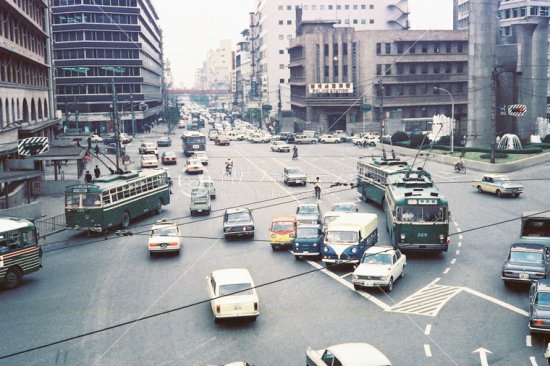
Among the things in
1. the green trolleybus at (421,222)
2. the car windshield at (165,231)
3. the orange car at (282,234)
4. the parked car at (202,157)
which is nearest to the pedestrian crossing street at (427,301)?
the green trolleybus at (421,222)

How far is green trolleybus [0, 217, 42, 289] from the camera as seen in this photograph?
2919 cm

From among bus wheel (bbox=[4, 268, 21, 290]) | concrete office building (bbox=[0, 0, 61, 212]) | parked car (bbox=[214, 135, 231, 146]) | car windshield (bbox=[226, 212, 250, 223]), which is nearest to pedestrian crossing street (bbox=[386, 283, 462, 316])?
car windshield (bbox=[226, 212, 250, 223])

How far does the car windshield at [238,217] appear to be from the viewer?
38500 mm

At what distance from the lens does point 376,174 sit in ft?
156

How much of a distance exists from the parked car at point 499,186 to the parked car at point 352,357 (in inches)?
1480

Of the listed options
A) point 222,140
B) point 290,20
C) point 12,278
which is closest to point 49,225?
point 12,278

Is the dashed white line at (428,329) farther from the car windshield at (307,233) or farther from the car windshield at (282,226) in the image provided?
the car windshield at (282,226)

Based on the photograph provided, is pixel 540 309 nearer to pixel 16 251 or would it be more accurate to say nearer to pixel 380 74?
pixel 16 251

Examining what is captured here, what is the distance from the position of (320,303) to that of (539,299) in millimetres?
7972

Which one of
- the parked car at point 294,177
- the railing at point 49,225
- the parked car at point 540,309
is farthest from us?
the parked car at point 294,177

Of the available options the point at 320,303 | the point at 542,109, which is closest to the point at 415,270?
the point at 320,303

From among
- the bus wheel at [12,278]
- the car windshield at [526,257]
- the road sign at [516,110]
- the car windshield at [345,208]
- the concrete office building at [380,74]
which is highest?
the concrete office building at [380,74]

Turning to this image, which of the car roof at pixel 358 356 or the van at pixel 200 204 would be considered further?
the van at pixel 200 204

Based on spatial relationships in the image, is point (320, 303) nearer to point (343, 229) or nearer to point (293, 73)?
point (343, 229)
